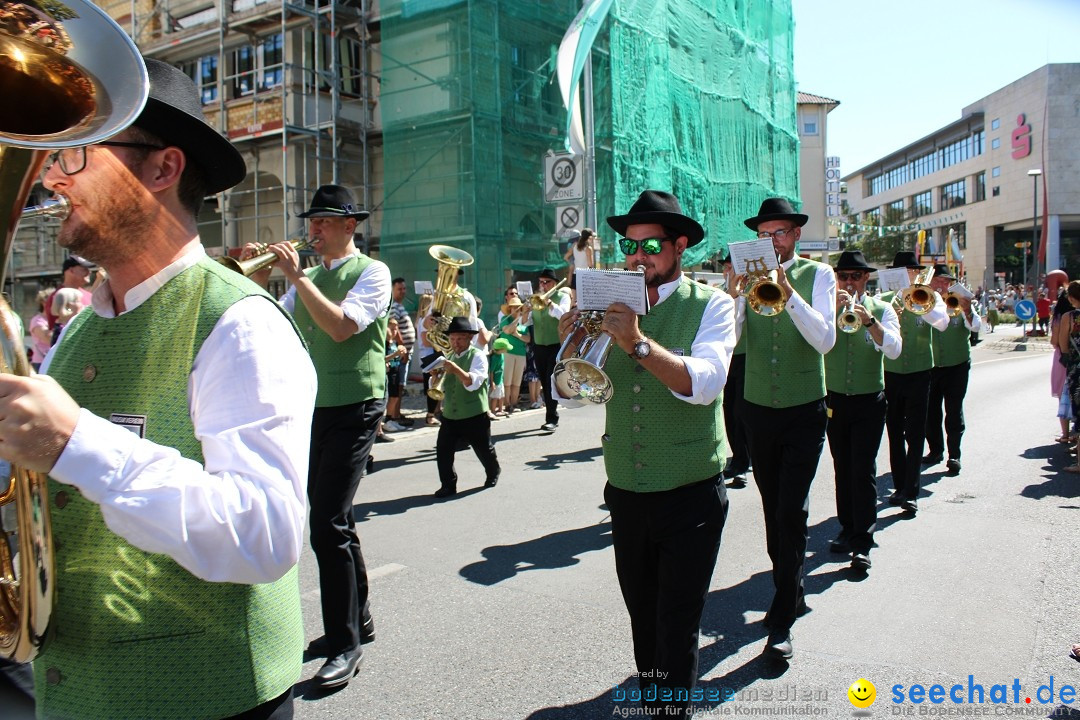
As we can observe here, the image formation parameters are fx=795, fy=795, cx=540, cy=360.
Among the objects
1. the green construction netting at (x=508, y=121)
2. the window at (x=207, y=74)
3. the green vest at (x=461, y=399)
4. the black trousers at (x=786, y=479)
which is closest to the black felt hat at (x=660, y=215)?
the black trousers at (x=786, y=479)

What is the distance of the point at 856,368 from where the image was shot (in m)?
5.42

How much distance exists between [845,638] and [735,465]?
141 inches

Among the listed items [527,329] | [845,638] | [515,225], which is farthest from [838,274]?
[515,225]

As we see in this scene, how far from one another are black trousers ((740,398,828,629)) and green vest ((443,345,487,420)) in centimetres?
352

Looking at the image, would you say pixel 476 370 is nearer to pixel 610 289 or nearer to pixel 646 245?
pixel 646 245

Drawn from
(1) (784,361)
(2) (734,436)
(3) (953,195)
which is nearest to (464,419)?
(2) (734,436)

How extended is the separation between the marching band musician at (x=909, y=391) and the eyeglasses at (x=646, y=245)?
13.8 ft

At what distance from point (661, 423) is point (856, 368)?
2.97 meters

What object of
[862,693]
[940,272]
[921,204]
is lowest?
[862,693]

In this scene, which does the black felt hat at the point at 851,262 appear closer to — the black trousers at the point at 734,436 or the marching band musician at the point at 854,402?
the marching band musician at the point at 854,402

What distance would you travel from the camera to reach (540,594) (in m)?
4.57

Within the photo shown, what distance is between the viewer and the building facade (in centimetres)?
5241

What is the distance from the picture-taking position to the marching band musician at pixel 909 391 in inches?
254

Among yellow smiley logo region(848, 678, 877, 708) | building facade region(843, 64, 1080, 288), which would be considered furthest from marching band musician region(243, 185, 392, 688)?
building facade region(843, 64, 1080, 288)
